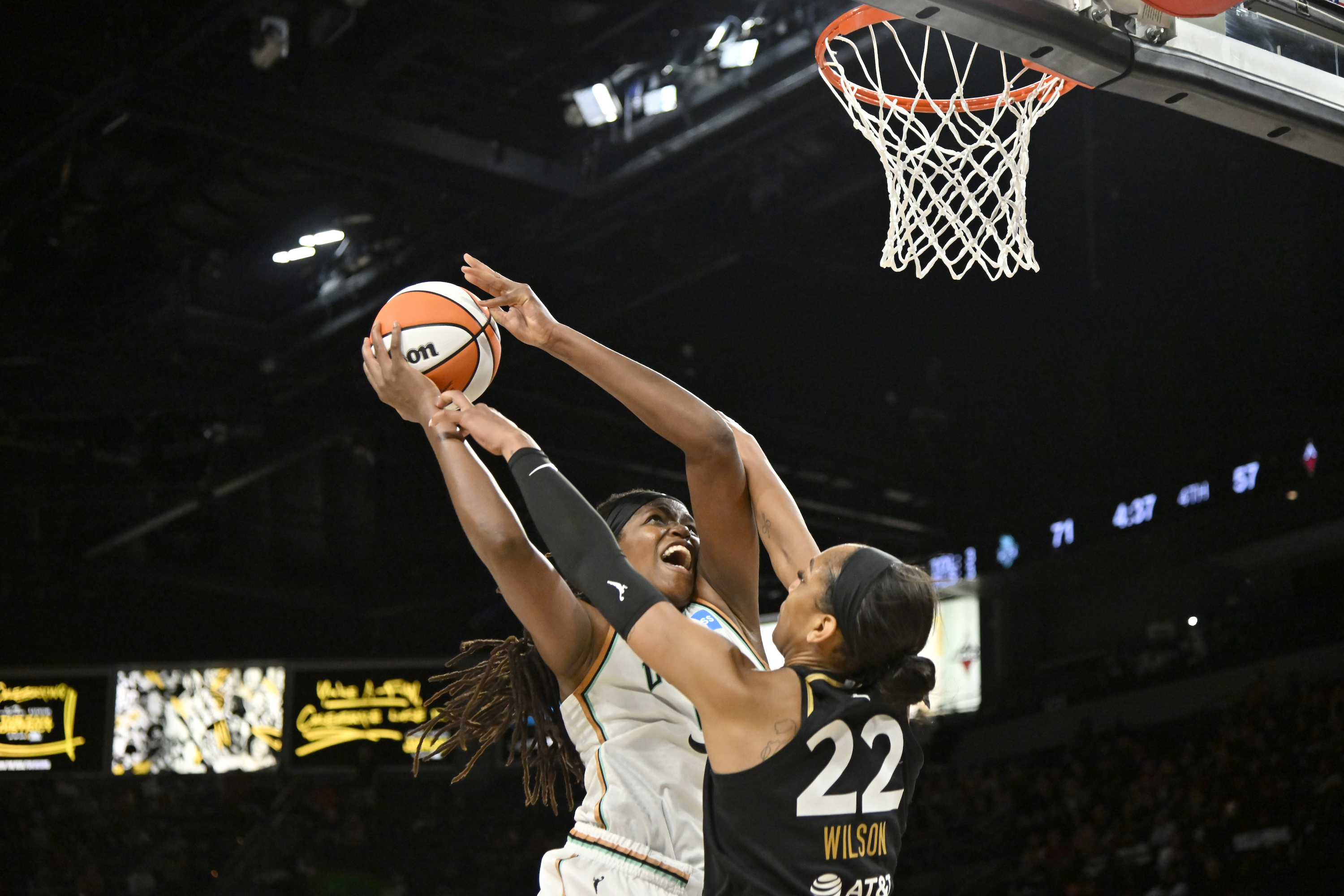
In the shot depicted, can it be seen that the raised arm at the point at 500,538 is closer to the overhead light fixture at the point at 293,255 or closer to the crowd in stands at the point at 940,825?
A: the overhead light fixture at the point at 293,255

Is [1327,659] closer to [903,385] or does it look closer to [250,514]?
[903,385]

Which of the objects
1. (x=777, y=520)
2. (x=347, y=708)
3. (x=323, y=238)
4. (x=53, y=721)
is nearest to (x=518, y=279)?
(x=323, y=238)

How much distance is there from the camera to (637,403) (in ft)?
9.31

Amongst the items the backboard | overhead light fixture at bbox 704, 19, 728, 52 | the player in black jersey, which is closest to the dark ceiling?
overhead light fixture at bbox 704, 19, 728, 52

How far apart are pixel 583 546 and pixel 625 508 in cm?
71

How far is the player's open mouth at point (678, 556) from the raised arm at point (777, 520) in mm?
167

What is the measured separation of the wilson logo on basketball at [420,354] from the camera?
285 cm

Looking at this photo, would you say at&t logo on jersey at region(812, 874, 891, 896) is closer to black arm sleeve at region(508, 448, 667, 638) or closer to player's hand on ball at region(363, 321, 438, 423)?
black arm sleeve at region(508, 448, 667, 638)

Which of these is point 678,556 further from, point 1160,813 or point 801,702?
point 1160,813

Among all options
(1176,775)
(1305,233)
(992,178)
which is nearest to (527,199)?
(992,178)

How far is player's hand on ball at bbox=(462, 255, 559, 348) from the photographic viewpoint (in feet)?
9.25

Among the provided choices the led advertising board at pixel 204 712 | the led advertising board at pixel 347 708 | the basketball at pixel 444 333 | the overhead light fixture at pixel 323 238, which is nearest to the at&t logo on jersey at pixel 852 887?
the basketball at pixel 444 333

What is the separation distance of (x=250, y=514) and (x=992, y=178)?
11.9 metres

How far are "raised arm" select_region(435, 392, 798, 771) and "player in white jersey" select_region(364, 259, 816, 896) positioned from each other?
0.62 feet
